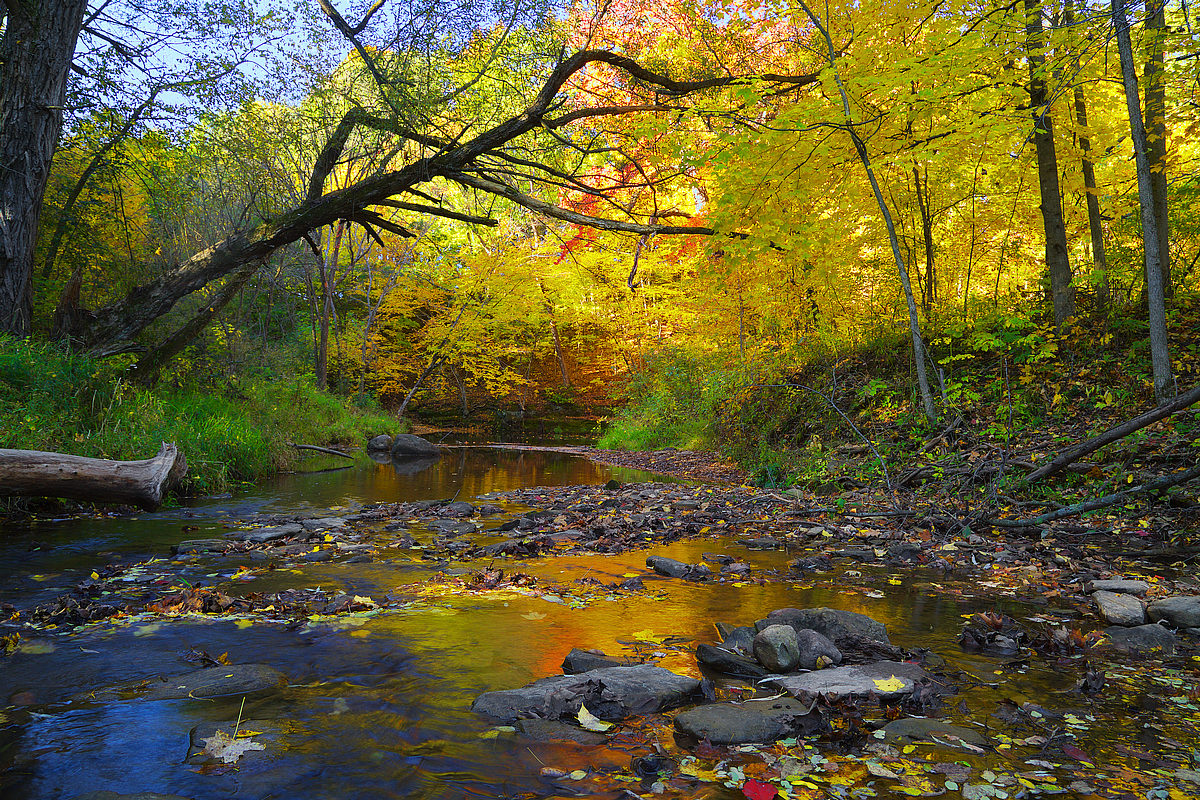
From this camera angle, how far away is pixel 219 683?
9.06 ft

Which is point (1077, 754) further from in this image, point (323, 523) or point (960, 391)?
point (960, 391)

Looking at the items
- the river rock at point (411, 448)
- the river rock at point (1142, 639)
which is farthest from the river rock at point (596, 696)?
the river rock at point (411, 448)

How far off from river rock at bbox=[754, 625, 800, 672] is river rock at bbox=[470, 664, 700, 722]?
0.43m

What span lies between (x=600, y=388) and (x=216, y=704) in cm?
2680

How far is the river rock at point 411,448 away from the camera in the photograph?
55.0ft

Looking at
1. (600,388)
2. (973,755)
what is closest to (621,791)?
(973,755)

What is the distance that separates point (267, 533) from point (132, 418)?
3.58 m

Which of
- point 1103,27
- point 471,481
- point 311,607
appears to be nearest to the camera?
point 311,607

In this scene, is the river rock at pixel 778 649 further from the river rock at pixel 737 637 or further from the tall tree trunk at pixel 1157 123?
the tall tree trunk at pixel 1157 123

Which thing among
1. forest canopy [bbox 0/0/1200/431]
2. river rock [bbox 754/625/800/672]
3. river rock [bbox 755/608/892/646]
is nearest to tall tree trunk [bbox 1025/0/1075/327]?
forest canopy [bbox 0/0/1200/431]

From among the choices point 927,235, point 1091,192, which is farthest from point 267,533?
point 1091,192

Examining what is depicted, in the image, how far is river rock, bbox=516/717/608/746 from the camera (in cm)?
235

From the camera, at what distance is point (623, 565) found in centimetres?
523

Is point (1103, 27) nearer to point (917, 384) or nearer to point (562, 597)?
point (917, 384)
